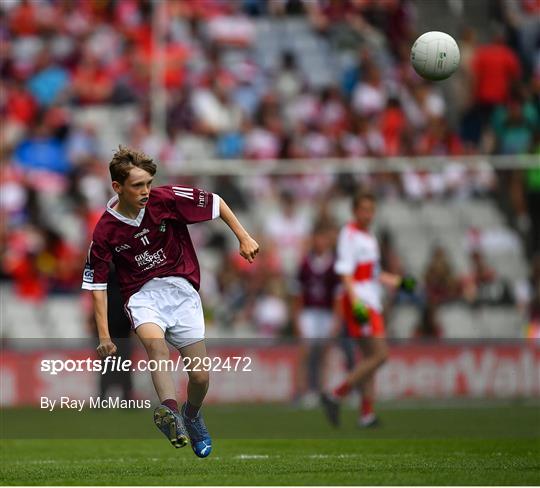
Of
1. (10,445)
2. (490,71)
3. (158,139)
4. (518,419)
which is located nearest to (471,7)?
(490,71)

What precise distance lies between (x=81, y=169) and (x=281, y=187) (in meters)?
3.17

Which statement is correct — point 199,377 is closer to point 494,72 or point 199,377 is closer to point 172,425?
point 172,425

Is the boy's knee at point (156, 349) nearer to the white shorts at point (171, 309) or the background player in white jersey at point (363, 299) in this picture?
the white shorts at point (171, 309)

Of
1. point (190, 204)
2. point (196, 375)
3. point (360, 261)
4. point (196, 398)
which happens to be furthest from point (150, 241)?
point (360, 261)

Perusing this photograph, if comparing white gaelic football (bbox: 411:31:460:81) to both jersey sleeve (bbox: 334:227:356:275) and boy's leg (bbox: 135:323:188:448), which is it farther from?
boy's leg (bbox: 135:323:188:448)

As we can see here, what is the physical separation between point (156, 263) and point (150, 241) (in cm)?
17

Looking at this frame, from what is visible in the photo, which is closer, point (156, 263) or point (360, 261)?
point (156, 263)

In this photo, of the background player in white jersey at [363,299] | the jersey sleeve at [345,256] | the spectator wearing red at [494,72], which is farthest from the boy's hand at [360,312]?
the spectator wearing red at [494,72]

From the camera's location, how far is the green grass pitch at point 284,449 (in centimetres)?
1018

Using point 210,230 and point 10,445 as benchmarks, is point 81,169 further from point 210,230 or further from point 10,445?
point 10,445

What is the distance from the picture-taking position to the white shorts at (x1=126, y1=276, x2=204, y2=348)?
1074cm

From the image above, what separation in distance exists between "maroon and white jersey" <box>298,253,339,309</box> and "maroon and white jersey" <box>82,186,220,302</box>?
8.88 metres

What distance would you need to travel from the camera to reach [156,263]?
10.8m

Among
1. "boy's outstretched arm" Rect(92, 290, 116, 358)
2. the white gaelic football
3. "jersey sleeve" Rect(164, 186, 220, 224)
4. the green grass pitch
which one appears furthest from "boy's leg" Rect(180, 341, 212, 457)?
the white gaelic football
